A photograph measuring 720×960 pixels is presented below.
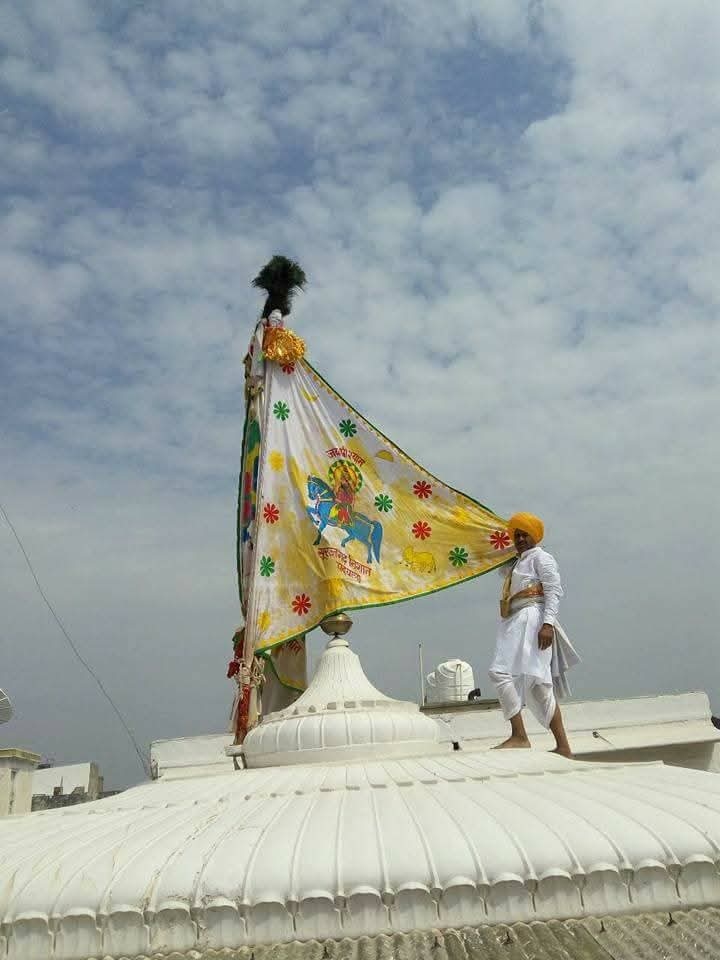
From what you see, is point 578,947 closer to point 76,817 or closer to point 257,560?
point 76,817

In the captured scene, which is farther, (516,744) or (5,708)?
(5,708)

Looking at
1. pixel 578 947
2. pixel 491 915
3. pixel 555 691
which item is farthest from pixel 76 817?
pixel 555 691

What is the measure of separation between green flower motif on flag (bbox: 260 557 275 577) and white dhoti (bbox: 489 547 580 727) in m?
2.79

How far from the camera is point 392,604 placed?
27.2 feet

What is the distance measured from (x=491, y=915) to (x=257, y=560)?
5.46m

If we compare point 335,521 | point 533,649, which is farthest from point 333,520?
point 533,649

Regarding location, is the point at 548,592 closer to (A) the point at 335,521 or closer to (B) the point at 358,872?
(A) the point at 335,521

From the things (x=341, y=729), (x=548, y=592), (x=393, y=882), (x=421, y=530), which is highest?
(x=421, y=530)

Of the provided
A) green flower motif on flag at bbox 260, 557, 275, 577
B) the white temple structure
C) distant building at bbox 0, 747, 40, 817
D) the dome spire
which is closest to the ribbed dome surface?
the white temple structure

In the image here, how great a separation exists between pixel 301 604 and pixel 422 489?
1927mm

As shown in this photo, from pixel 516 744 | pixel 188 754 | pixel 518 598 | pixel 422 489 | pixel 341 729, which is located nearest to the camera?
pixel 341 729

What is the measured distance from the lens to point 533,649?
20.2 ft

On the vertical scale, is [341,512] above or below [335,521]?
above

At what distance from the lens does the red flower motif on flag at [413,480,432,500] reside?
29.5 feet
